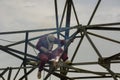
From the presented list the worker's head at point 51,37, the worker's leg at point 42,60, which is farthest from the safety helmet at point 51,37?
the worker's leg at point 42,60

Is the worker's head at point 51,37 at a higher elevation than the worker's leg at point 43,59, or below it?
higher

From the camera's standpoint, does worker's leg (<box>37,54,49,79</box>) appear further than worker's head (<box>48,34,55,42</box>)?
No

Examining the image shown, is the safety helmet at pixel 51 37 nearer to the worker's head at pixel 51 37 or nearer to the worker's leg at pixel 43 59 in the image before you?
the worker's head at pixel 51 37

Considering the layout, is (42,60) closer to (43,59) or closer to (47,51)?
(43,59)

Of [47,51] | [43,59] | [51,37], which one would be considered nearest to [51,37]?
[51,37]

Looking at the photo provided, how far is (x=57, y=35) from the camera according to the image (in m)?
16.6

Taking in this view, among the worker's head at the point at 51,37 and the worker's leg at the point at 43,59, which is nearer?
the worker's leg at the point at 43,59

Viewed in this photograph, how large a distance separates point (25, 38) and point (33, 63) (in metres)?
1.74

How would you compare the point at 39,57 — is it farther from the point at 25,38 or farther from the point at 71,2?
the point at 71,2

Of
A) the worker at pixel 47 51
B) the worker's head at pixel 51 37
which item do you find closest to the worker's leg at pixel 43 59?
the worker at pixel 47 51

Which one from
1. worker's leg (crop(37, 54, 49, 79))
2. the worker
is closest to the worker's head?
the worker

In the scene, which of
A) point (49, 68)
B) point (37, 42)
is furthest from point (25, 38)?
point (49, 68)

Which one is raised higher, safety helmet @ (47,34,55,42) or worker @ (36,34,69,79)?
safety helmet @ (47,34,55,42)

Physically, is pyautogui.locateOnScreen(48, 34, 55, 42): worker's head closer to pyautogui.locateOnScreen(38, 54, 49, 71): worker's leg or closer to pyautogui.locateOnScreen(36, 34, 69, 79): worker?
pyautogui.locateOnScreen(36, 34, 69, 79): worker
